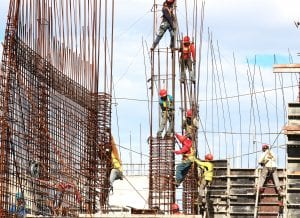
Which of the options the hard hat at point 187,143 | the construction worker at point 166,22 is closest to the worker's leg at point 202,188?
the hard hat at point 187,143

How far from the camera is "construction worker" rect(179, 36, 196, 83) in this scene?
30.0m

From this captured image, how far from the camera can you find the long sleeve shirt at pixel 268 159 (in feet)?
94.1

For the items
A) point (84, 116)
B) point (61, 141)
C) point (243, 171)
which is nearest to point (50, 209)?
point (61, 141)

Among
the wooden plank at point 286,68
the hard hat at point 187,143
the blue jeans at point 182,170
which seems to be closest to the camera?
the wooden plank at point 286,68

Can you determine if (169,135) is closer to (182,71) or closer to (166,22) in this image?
A: (182,71)

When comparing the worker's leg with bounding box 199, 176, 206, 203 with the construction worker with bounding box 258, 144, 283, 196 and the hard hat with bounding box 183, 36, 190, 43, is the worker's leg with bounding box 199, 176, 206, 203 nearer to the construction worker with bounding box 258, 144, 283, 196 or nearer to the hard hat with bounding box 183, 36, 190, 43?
the construction worker with bounding box 258, 144, 283, 196

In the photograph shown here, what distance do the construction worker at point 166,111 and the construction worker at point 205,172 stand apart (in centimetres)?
134

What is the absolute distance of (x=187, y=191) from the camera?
29438 millimetres

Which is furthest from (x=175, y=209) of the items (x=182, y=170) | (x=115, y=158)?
(x=115, y=158)

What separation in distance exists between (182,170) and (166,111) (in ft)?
7.04

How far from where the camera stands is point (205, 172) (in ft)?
95.7

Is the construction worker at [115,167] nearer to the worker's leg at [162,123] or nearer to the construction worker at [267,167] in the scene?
the worker's leg at [162,123]

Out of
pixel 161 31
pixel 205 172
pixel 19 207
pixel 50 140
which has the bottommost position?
pixel 19 207

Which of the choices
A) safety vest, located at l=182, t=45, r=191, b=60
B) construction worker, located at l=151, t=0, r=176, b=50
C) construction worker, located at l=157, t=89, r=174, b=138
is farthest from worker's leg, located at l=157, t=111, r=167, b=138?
construction worker, located at l=151, t=0, r=176, b=50
